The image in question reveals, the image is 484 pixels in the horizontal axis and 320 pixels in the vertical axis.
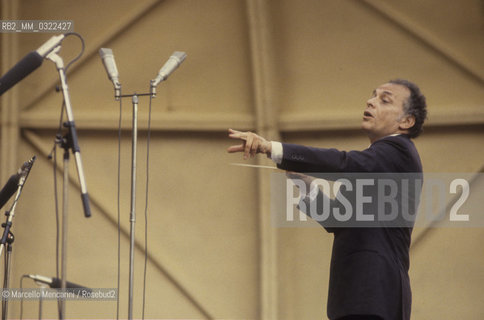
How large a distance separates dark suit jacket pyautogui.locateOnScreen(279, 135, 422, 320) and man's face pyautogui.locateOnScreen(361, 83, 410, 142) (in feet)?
0.67

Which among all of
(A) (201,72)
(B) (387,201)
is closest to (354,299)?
(B) (387,201)

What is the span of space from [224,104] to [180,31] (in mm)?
813

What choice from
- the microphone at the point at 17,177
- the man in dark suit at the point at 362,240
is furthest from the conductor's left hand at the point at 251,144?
the microphone at the point at 17,177

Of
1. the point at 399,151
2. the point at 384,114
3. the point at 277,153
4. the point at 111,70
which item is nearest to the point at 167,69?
the point at 111,70

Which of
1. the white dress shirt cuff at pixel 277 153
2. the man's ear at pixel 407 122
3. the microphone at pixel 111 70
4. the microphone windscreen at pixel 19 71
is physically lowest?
the white dress shirt cuff at pixel 277 153

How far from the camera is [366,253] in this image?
321 cm

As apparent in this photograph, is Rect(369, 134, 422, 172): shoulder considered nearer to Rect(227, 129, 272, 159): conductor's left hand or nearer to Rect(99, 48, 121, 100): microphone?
Rect(227, 129, 272, 159): conductor's left hand

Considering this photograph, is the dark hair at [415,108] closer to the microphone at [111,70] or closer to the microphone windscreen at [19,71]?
the microphone at [111,70]

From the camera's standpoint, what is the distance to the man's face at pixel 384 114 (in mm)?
3564

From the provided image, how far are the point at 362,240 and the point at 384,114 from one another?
711 mm

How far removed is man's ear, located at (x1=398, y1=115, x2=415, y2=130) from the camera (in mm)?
3586

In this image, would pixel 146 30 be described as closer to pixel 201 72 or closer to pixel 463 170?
pixel 201 72

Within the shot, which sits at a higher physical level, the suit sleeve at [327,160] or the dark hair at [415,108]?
the dark hair at [415,108]

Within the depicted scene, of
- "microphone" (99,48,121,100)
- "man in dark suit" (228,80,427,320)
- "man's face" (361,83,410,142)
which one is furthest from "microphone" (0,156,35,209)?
"man's face" (361,83,410,142)
